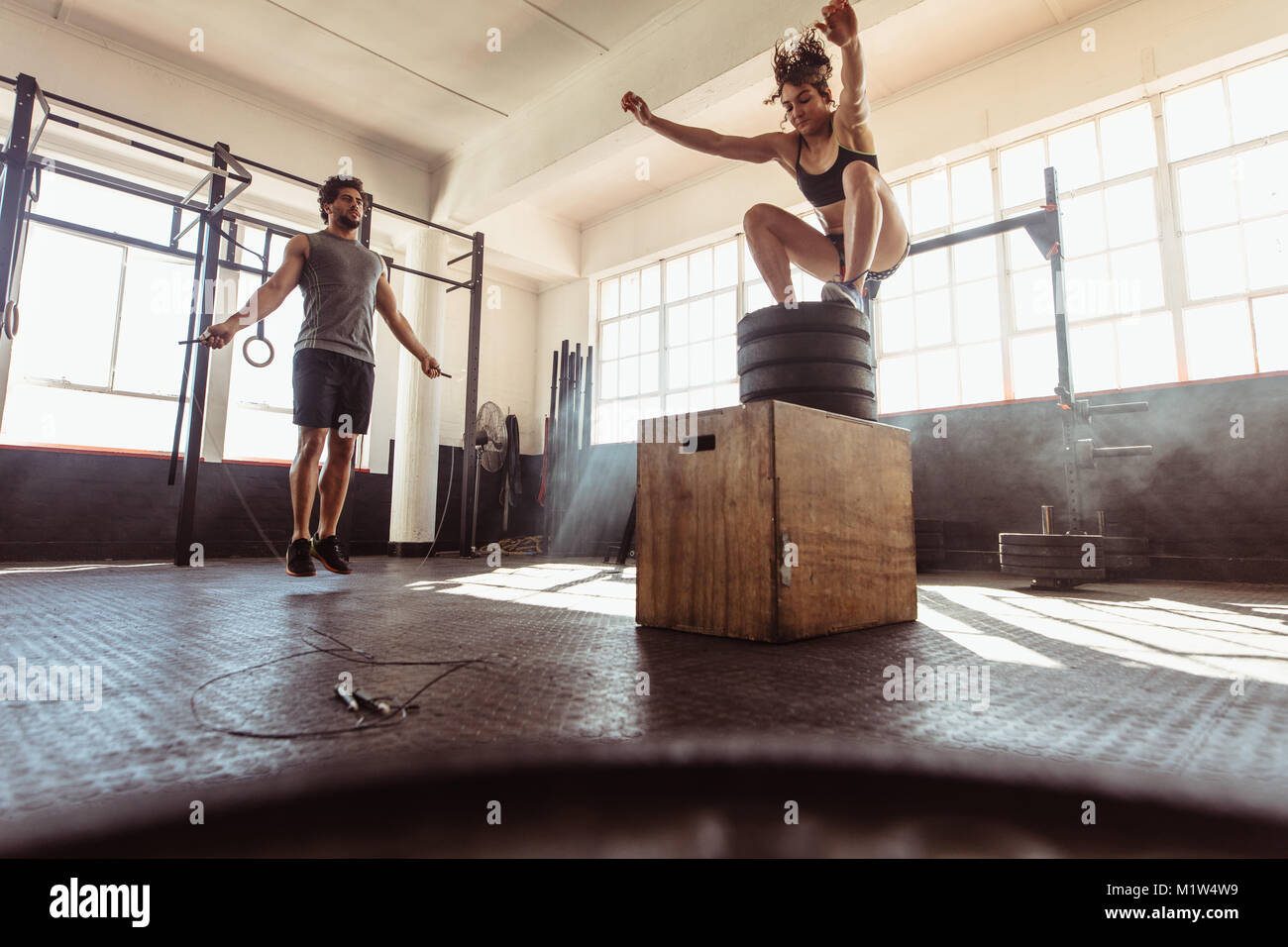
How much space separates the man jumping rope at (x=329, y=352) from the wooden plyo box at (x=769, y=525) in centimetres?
169

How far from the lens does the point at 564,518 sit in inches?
281

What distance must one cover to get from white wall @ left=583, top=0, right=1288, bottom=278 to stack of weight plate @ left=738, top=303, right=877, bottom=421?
4167mm

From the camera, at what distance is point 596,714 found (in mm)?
889

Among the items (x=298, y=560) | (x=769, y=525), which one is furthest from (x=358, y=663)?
(x=298, y=560)

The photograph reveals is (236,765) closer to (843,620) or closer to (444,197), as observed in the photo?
(843,620)

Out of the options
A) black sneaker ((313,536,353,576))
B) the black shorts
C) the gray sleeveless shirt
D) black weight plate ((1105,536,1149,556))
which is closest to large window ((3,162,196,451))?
the gray sleeveless shirt

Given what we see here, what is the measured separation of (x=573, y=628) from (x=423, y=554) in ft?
15.2

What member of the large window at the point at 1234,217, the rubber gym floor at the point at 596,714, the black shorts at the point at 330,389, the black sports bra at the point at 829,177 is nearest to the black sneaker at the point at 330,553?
the black shorts at the point at 330,389

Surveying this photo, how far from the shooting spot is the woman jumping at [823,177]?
2043mm

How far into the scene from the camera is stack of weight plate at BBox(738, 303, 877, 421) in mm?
1830

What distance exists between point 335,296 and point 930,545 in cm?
383

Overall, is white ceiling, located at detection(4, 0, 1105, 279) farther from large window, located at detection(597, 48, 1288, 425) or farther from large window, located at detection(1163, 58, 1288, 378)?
large window, located at detection(1163, 58, 1288, 378)

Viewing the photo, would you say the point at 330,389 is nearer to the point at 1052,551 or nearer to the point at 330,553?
the point at 330,553
